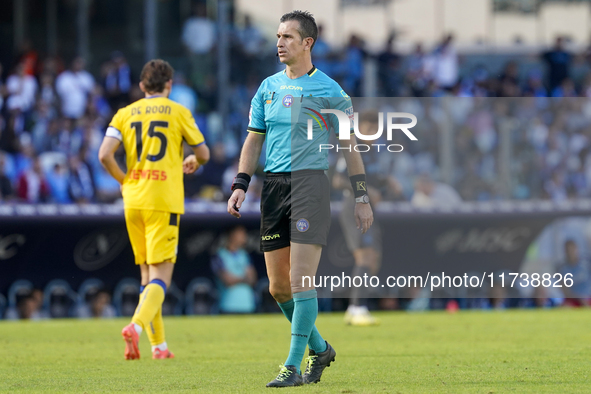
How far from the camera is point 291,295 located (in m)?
6.03

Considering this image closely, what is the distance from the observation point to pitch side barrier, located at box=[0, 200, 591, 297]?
557 inches

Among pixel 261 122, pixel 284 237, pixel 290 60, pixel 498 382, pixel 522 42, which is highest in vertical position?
pixel 522 42

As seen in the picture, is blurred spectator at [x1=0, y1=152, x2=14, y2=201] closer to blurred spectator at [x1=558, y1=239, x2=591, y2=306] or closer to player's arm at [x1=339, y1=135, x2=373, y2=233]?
blurred spectator at [x1=558, y1=239, x2=591, y2=306]

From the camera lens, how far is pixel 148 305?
290 inches

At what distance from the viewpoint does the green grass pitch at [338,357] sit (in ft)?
18.6

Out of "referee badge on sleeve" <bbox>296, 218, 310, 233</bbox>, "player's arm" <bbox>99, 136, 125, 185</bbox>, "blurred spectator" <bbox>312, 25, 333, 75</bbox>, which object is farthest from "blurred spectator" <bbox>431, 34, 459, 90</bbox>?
"referee badge on sleeve" <bbox>296, 218, 310, 233</bbox>

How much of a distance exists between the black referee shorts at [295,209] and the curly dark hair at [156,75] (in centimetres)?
232

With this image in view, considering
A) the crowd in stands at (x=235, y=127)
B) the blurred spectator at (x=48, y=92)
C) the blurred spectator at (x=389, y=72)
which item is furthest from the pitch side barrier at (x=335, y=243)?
the blurred spectator at (x=48, y=92)

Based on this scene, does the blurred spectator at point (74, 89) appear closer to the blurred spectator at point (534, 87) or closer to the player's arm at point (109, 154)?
the blurred spectator at point (534, 87)

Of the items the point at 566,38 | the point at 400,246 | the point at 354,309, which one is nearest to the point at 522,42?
the point at 566,38

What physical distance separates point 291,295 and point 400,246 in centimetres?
922

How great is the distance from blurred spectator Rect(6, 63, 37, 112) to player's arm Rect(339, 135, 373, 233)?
1189 centimetres

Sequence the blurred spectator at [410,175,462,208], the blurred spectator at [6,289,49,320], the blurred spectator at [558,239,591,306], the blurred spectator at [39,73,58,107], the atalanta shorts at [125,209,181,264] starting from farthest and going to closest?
the blurred spectator at [39,73,58,107] → the blurred spectator at [558,239,591,306] → the blurred spectator at [410,175,462,208] → the blurred spectator at [6,289,49,320] → the atalanta shorts at [125,209,181,264]

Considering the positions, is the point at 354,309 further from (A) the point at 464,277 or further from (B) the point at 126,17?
(B) the point at 126,17
